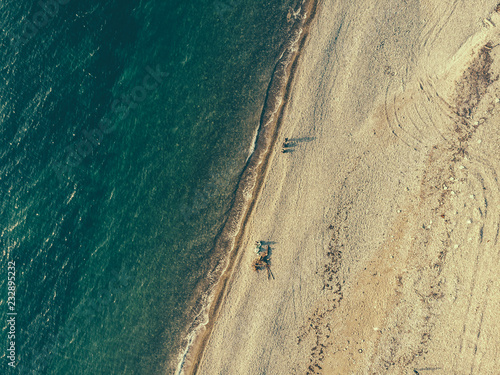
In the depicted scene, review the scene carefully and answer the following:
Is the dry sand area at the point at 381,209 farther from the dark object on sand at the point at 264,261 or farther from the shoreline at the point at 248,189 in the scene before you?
the shoreline at the point at 248,189

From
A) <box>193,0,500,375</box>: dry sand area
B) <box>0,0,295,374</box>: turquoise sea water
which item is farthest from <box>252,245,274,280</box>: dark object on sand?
<box>0,0,295,374</box>: turquoise sea water

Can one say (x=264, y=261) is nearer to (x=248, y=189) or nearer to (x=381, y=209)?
(x=248, y=189)

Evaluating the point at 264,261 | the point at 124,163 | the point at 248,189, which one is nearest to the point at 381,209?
the point at 264,261

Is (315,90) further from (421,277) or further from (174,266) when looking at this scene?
(174,266)

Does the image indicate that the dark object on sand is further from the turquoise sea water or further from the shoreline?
the turquoise sea water

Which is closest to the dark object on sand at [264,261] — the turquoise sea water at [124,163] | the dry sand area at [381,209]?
the dry sand area at [381,209]

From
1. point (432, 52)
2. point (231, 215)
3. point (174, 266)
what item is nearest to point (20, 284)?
point (174, 266)
